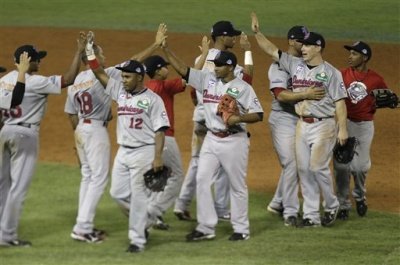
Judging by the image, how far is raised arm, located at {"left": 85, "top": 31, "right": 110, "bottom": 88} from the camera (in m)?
8.44

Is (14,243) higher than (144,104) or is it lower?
lower

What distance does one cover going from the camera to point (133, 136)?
331 inches

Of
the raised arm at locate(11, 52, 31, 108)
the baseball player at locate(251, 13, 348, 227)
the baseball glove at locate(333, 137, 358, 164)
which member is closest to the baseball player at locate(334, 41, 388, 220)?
the baseball glove at locate(333, 137, 358, 164)

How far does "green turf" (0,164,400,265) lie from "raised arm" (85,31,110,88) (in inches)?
56.1

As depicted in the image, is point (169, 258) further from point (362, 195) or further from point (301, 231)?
point (362, 195)

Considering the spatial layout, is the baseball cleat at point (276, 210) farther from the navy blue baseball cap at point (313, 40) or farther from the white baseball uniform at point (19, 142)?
the white baseball uniform at point (19, 142)

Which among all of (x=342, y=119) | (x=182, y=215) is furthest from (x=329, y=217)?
(x=182, y=215)

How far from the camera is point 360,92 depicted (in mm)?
9422

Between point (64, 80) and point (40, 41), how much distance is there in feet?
24.6

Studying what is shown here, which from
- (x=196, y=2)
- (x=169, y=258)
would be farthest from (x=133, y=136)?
(x=196, y=2)

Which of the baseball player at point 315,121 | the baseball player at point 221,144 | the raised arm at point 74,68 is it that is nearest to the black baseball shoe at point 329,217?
the baseball player at point 315,121

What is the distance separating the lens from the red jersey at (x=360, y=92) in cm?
942

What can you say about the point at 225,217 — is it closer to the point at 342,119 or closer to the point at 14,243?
the point at 342,119

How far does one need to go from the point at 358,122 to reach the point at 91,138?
8.34 feet
